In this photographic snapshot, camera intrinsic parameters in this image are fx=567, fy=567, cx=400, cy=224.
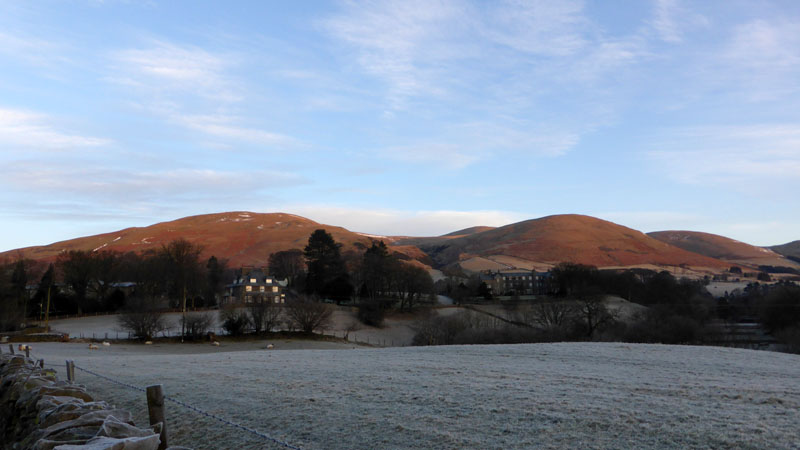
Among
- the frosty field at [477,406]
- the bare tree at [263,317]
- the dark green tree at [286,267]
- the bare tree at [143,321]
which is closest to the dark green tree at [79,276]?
the bare tree at [143,321]

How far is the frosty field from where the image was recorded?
10406 millimetres

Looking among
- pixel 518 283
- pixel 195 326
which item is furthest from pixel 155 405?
pixel 518 283

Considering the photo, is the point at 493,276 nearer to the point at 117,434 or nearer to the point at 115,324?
the point at 115,324

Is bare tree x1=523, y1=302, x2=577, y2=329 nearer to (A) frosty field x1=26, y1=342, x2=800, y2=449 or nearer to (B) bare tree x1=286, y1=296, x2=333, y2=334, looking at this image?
(B) bare tree x1=286, y1=296, x2=333, y2=334

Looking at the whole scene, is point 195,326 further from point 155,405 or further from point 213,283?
point 155,405

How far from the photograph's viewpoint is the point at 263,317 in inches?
2982

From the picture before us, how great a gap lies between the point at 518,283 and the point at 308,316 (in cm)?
10318

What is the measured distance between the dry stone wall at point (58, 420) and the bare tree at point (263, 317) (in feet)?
206

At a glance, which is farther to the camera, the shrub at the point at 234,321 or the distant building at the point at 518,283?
the distant building at the point at 518,283

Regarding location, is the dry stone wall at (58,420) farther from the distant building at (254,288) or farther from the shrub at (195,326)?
the distant building at (254,288)

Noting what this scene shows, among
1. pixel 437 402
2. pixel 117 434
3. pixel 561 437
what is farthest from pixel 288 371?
pixel 117 434

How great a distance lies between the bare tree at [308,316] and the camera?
75.8 meters

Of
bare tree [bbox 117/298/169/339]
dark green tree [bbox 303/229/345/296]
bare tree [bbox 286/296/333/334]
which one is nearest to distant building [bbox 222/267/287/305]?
dark green tree [bbox 303/229/345/296]

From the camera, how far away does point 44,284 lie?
315ft
